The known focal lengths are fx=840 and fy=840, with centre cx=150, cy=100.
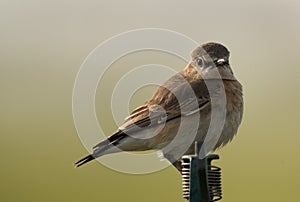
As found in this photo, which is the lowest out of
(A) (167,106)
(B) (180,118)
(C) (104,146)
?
(C) (104,146)

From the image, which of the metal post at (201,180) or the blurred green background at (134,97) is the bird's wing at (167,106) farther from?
the metal post at (201,180)

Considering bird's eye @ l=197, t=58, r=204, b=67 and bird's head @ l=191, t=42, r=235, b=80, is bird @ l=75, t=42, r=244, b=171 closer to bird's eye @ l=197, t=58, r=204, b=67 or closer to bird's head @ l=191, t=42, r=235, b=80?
bird's head @ l=191, t=42, r=235, b=80

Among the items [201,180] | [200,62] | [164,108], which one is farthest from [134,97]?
[201,180]

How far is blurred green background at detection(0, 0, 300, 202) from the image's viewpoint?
7801 mm

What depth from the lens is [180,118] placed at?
20.3ft

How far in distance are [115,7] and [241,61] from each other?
8.04ft

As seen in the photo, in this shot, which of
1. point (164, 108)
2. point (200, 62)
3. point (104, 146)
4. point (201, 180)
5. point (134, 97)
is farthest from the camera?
point (200, 62)

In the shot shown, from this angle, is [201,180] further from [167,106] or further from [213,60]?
[213,60]

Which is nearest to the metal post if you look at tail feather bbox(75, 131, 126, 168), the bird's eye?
tail feather bbox(75, 131, 126, 168)

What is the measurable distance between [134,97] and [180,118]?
0.45 m
